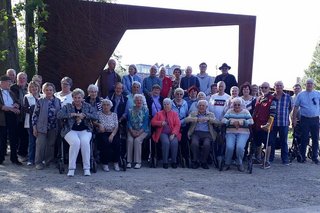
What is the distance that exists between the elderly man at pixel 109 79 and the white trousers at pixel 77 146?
177 cm

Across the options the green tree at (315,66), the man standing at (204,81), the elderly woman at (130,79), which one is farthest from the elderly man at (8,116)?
the green tree at (315,66)

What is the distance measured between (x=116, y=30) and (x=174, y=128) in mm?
2914

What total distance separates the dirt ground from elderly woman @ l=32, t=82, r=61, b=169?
12.6 inches

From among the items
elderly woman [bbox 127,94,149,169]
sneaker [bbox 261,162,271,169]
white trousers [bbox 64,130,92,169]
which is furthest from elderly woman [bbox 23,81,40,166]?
sneaker [bbox 261,162,271,169]

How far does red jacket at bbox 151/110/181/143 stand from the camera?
23.4ft

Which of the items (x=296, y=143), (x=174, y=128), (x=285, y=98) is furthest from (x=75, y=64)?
(x=296, y=143)

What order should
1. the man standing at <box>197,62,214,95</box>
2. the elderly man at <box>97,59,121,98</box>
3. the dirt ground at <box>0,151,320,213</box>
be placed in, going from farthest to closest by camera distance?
the man standing at <box>197,62,214,95</box>, the elderly man at <box>97,59,121,98</box>, the dirt ground at <box>0,151,320,213</box>

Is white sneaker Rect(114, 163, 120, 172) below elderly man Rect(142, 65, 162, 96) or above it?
below

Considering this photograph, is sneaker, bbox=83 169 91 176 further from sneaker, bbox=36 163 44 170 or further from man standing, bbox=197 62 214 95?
man standing, bbox=197 62 214 95

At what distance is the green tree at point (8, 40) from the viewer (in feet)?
27.2

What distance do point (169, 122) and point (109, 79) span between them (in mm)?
1645

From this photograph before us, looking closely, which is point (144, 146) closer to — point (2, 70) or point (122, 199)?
point (122, 199)

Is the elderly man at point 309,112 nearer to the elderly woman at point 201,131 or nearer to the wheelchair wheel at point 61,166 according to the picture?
the elderly woman at point 201,131

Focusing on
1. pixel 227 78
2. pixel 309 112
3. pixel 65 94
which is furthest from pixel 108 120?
pixel 309 112
